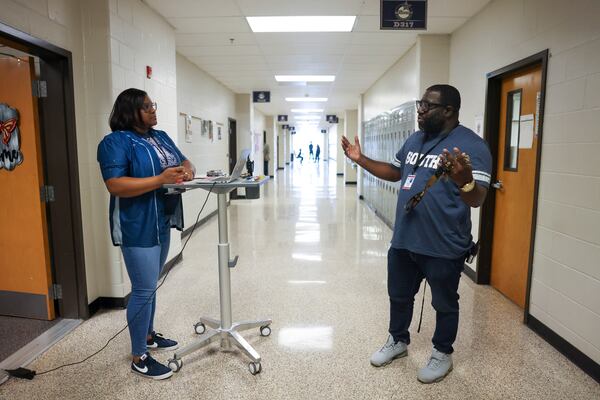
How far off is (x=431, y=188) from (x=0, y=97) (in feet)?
9.57

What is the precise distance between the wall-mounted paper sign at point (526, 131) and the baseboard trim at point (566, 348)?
1.29 metres

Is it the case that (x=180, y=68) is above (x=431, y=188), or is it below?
above

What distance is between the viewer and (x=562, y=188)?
2.53 metres

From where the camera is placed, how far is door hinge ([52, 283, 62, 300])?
9.73ft

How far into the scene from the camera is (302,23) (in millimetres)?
4516

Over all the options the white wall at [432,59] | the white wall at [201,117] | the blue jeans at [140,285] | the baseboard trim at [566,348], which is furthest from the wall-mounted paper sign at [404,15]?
the white wall at [201,117]

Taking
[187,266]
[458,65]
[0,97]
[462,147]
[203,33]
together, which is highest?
[203,33]

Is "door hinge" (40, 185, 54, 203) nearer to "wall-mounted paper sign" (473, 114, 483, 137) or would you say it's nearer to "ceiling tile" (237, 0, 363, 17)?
"ceiling tile" (237, 0, 363, 17)

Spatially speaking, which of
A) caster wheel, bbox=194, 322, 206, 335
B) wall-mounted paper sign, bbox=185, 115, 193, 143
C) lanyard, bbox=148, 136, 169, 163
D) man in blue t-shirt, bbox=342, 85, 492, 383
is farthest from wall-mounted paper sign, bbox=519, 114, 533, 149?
wall-mounted paper sign, bbox=185, 115, 193, 143

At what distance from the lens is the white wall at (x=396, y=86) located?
17.0 ft

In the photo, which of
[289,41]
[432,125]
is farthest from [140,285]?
[289,41]

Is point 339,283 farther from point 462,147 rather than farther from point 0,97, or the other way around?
point 0,97

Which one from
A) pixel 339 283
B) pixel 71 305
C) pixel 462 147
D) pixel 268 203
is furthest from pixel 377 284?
pixel 268 203

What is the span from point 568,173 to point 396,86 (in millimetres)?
4196
